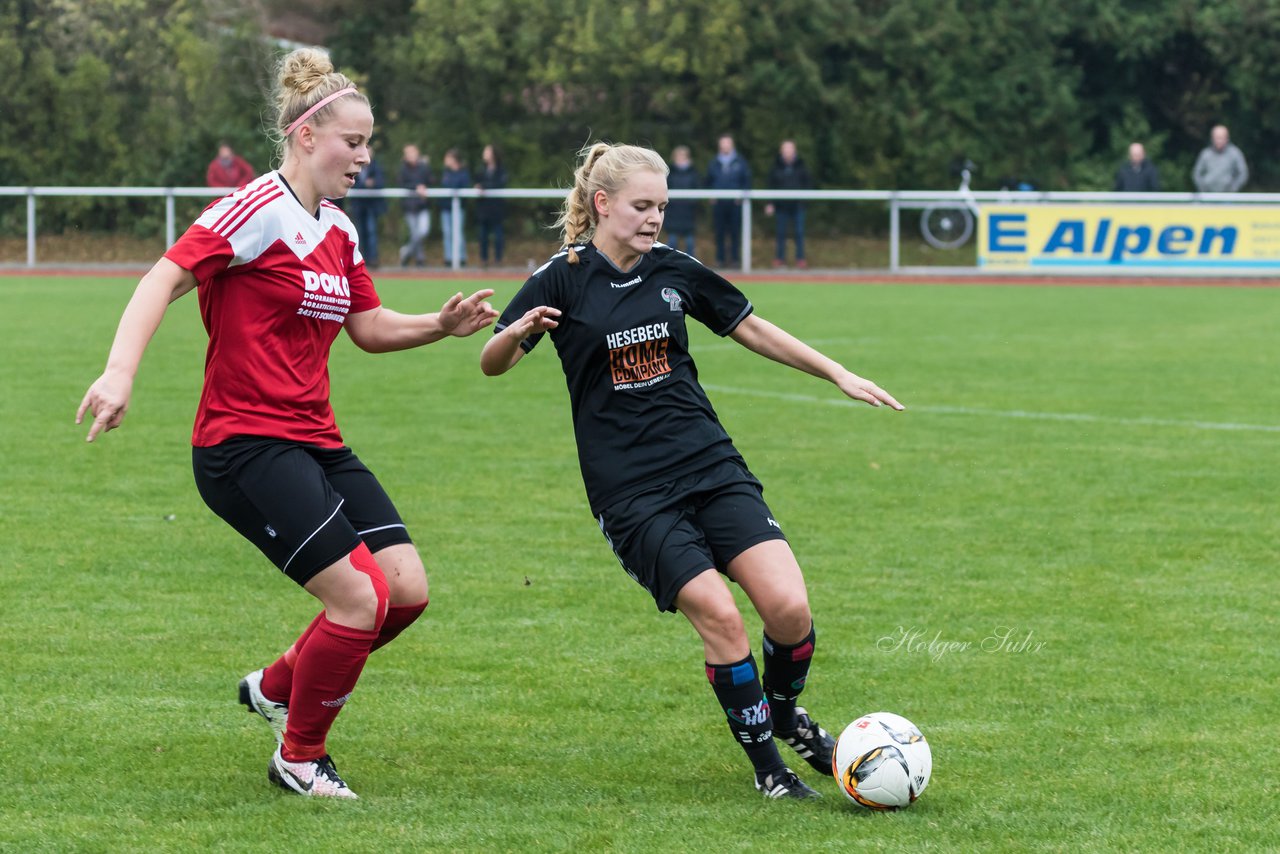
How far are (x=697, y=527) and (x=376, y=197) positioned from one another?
24.1 metres

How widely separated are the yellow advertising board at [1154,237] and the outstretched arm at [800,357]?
2160 cm

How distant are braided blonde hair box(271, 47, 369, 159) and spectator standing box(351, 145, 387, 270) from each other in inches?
919

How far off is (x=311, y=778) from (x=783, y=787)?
1241 mm

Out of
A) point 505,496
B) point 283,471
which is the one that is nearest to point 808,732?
point 283,471

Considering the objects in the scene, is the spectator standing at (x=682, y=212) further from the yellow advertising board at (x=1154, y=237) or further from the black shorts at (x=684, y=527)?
the black shorts at (x=684, y=527)

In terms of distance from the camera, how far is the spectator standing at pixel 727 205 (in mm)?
27891

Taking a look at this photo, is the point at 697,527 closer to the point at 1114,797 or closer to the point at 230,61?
the point at 1114,797

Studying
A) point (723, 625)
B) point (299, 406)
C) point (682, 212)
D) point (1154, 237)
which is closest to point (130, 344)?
point (299, 406)

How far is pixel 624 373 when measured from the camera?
489cm

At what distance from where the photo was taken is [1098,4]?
36.4m

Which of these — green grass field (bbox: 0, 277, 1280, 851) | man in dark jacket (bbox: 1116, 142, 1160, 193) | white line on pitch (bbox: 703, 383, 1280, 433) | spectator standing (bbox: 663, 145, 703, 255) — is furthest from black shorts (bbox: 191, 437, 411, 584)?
man in dark jacket (bbox: 1116, 142, 1160, 193)

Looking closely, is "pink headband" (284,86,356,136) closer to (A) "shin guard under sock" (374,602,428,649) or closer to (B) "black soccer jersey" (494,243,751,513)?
(B) "black soccer jersey" (494,243,751,513)

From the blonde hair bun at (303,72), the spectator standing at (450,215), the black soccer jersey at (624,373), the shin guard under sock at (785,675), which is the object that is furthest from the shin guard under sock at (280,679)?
the spectator standing at (450,215)

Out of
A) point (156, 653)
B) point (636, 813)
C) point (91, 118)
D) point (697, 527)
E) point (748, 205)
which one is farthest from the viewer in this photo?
point (91, 118)
